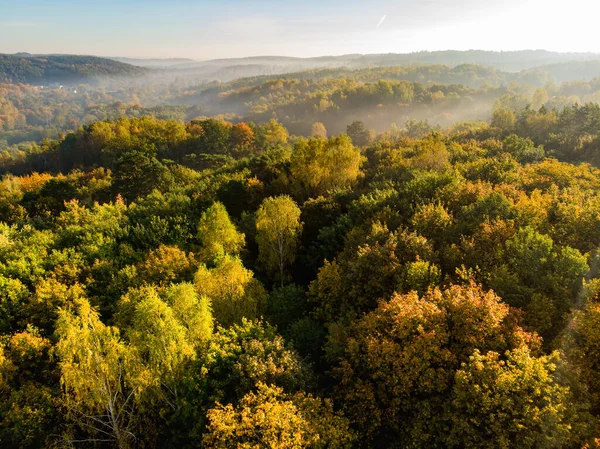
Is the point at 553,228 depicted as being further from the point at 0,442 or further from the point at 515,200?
the point at 0,442

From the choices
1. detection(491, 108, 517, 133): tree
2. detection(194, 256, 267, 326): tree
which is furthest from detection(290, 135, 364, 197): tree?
detection(491, 108, 517, 133): tree

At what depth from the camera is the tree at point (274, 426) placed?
58.6ft

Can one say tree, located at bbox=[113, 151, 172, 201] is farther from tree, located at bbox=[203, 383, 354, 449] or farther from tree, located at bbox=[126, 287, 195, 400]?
tree, located at bbox=[203, 383, 354, 449]

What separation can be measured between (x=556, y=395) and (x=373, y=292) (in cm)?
1484

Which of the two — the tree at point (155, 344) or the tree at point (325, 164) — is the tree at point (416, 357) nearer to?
the tree at point (155, 344)

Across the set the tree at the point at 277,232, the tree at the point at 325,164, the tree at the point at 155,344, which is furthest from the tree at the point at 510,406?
the tree at the point at 325,164

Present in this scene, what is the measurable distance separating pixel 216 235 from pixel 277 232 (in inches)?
286

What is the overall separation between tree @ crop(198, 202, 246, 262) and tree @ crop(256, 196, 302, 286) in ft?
10.5

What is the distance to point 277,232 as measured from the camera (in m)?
42.4

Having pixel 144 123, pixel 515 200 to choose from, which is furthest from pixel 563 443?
pixel 144 123

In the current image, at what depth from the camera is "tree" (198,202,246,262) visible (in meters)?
A: 41.3

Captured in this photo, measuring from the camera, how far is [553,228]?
32.6m

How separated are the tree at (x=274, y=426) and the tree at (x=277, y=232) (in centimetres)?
2301

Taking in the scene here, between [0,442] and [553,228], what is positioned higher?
[553,228]
